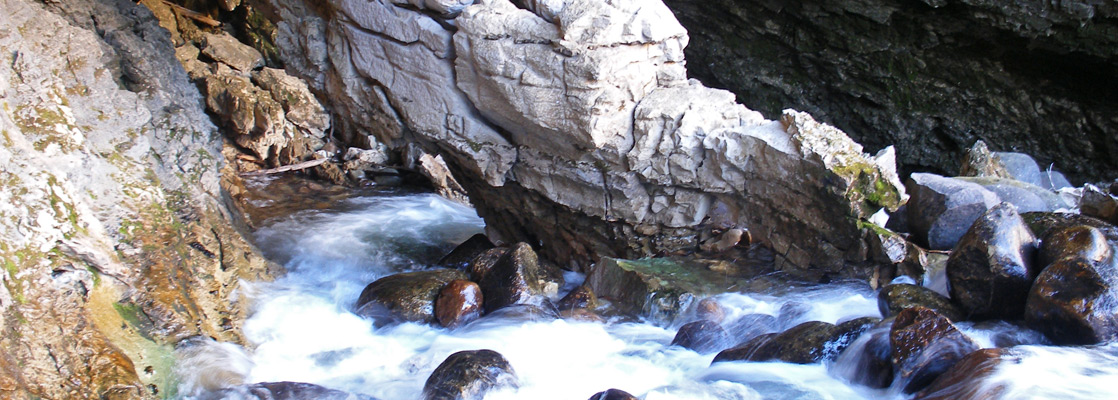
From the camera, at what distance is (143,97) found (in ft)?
17.6

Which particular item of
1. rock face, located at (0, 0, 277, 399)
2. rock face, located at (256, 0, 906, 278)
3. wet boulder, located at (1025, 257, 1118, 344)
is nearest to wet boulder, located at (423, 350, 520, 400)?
rock face, located at (0, 0, 277, 399)

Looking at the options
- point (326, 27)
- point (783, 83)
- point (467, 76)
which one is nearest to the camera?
point (467, 76)

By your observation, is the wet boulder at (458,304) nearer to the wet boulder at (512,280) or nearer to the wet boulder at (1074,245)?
the wet boulder at (512,280)

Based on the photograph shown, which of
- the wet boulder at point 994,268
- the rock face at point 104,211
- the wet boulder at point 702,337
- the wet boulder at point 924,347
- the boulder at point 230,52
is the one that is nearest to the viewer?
the rock face at point 104,211

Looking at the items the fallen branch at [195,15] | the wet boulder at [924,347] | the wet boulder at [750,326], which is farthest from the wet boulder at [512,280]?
the fallen branch at [195,15]

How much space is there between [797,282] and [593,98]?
1.85 m

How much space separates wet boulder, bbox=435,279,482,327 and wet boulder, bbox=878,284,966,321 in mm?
2649

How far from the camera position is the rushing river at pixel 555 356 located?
3795mm

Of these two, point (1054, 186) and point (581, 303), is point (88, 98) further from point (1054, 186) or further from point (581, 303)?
point (1054, 186)

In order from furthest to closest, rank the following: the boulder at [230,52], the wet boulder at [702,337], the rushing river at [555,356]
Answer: the boulder at [230,52] → the wet boulder at [702,337] → the rushing river at [555,356]

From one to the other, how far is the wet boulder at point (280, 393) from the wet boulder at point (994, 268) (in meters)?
3.49

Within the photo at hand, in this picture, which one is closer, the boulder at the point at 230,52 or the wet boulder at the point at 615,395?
the wet boulder at the point at 615,395

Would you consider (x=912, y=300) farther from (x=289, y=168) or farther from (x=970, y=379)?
(x=289, y=168)

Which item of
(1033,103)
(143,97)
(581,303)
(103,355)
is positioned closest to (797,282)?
(581,303)
